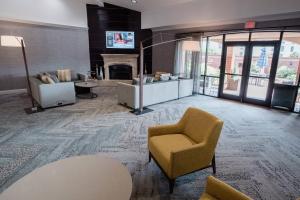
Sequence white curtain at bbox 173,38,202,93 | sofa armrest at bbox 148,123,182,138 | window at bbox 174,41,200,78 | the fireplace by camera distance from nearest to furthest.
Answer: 1. sofa armrest at bbox 148,123,182,138
2. white curtain at bbox 173,38,202,93
3. window at bbox 174,41,200,78
4. the fireplace

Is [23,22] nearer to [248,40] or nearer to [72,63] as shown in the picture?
[72,63]

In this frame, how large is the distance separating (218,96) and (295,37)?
2883 millimetres

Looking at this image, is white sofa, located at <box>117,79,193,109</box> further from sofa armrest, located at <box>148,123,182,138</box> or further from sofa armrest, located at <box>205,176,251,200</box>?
sofa armrest, located at <box>205,176,251,200</box>

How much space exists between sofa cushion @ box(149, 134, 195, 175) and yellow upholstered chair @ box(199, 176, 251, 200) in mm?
607

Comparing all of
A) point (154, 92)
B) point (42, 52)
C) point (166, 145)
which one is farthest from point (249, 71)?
point (42, 52)

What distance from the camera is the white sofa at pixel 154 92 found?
5387 millimetres

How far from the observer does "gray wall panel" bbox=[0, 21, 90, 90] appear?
694cm

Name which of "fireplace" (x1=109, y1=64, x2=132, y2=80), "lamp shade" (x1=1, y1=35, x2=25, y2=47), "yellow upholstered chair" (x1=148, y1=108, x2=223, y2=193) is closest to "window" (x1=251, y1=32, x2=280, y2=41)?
"yellow upholstered chair" (x1=148, y1=108, x2=223, y2=193)

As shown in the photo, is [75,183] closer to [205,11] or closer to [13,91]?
[205,11]

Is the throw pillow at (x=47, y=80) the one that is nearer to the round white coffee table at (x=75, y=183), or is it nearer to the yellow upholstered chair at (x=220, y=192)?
the round white coffee table at (x=75, y=183)

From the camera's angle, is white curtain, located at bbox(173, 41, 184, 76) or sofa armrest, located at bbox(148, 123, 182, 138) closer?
sofa armrest, located at bbox(148, 123, 182, 138)

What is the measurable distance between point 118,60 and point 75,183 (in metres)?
7.97

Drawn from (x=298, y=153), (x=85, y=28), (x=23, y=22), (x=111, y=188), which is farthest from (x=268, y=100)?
(x=23, y=22)

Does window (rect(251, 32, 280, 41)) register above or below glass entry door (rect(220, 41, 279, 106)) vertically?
above
